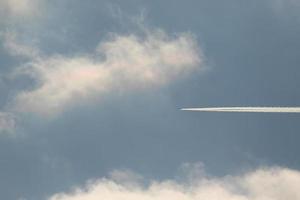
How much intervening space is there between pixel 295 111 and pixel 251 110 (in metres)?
11.6

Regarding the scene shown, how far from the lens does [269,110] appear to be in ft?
471

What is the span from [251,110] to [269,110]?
5.16 meters

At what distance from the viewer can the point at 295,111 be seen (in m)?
143

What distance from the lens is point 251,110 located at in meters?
146

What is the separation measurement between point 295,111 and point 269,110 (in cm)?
688
